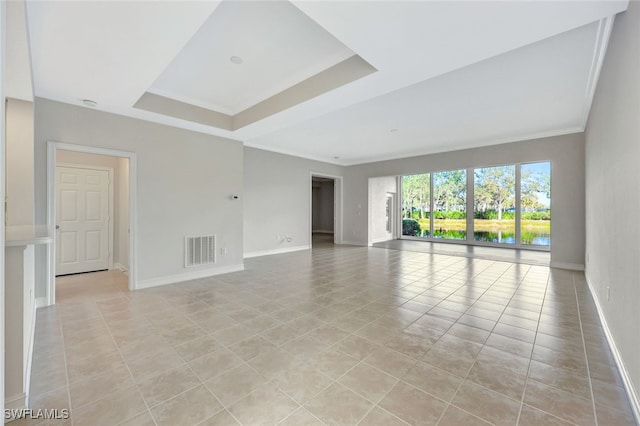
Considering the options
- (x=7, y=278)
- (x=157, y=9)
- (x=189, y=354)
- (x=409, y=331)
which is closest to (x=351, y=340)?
(x=409, y=331)

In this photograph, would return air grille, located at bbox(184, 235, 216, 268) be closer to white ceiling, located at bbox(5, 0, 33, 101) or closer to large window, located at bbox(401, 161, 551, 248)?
white ceiling, located at bbox(5, 0, 33, 101)

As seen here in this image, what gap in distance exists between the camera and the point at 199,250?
15.4 feet

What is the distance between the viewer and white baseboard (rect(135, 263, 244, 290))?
408cm

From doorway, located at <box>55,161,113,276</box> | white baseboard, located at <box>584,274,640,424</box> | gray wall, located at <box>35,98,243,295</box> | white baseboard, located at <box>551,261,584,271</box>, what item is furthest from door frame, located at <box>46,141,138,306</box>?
white baseboard, located at <box>551,261,584,271</box>

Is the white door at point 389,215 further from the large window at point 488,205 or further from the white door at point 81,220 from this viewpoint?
the white door at point 81,220

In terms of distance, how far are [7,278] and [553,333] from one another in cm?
416

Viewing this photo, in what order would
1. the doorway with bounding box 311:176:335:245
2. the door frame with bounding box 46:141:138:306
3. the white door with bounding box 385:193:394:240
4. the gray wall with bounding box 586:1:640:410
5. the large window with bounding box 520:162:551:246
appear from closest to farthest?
the gray wall with bounding box 586:1:640:410
the door frame with bounding box 46:141:138:306
the large window with bounding box 520:162:551:246
the white door with bounding box 385:193:394:240
the doorway with bounding box 311:176:335:245

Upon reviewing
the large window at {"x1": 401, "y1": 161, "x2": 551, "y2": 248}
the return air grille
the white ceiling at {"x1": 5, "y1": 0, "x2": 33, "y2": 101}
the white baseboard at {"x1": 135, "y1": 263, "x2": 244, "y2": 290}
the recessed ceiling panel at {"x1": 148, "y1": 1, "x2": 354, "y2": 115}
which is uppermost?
the recessed ceiling panel at {"x1": 148, "y1": 1, "x2": 354, "y2": 115}

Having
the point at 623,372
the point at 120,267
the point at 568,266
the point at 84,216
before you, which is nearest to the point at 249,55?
the point at 623,372

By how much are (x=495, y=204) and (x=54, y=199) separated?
9.98 metres

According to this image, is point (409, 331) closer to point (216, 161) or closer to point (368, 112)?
point (368, 112)

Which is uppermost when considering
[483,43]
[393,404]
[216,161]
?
[483,43]

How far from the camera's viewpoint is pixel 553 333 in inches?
102

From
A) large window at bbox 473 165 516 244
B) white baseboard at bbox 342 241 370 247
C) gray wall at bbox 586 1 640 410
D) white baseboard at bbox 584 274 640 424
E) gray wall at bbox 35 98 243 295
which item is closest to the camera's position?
white baseboard at bbox 584 274 640 424
